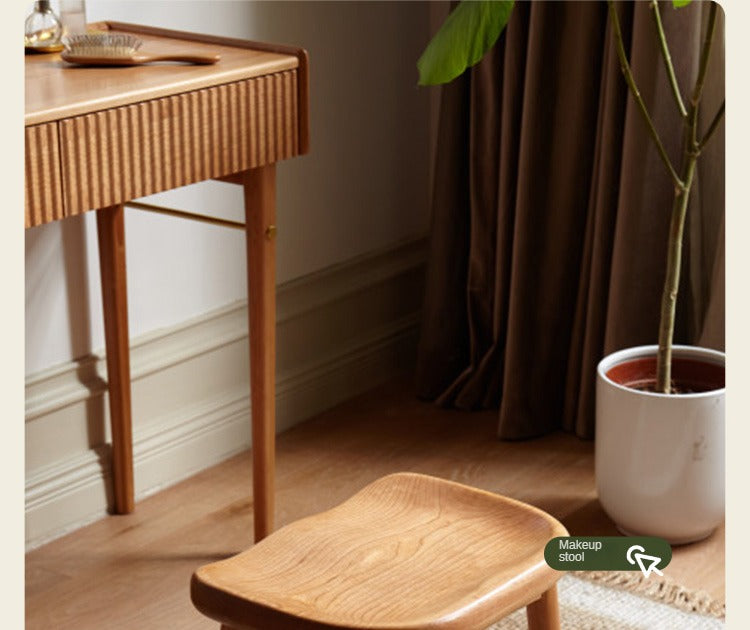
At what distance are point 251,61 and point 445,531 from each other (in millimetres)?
775

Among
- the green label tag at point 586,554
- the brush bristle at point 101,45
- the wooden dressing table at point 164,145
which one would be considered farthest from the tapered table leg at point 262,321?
the green label tag at point 586,554

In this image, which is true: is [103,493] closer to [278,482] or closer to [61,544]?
[61,544]

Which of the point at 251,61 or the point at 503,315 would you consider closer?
the point at 251,61

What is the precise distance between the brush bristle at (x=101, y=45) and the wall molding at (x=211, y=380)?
555mm

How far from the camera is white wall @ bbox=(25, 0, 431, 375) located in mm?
2066

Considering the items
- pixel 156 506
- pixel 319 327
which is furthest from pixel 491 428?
pixel 156 506

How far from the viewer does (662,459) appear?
1.97 m

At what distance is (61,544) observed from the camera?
2.08 meters

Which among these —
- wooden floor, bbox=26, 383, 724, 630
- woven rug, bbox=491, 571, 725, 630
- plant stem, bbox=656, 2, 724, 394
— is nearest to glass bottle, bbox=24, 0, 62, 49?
wooden floor, bbox=26, 383, 724, 630

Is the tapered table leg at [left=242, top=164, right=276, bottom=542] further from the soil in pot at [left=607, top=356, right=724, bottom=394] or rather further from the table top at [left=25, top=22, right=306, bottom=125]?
the soil in pot at [left=607, top=356, right=724, bottom=394]

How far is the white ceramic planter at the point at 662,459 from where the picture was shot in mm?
1941

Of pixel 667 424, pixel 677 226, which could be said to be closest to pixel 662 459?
pixel 667 424

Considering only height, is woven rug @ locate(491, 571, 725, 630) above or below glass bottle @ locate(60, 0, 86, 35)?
below

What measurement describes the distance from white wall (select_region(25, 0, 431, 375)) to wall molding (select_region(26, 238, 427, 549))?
1.5 inches
